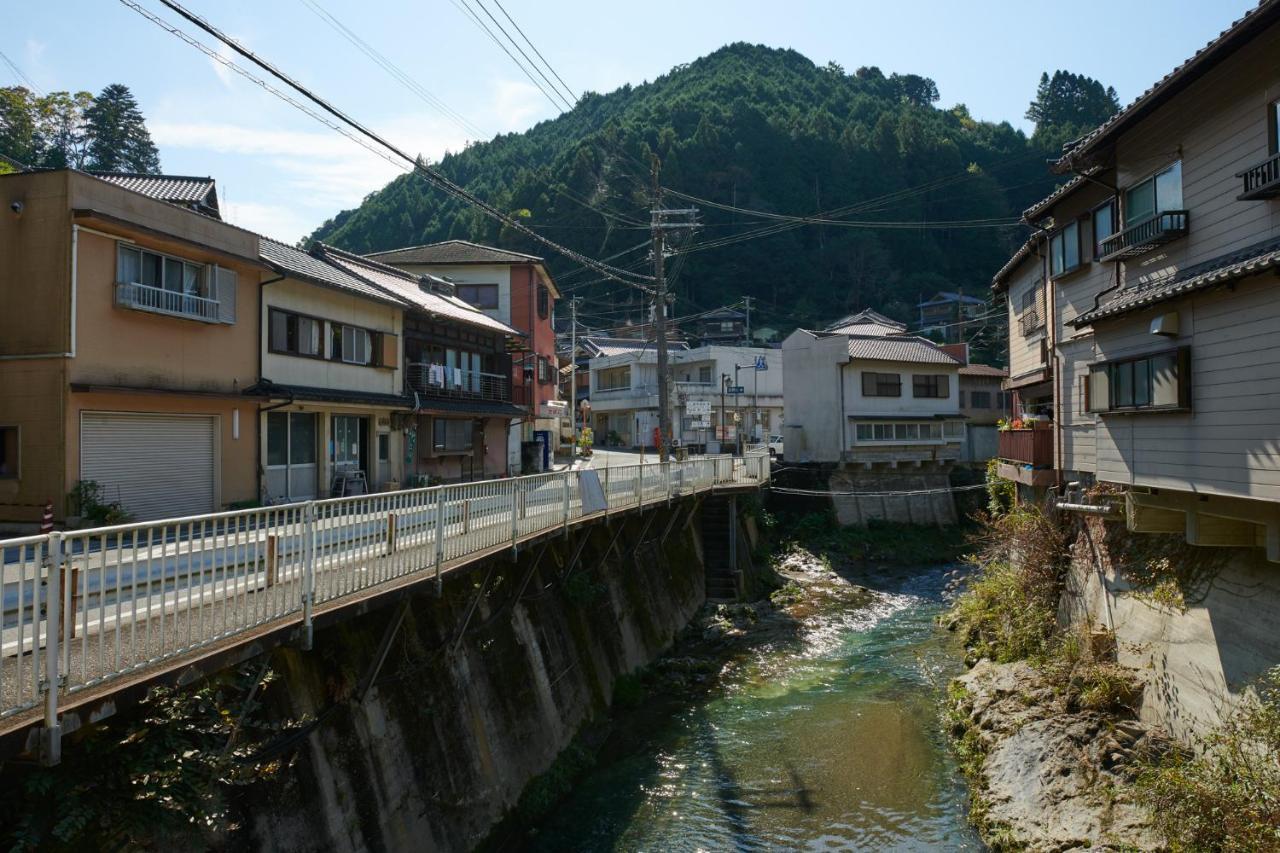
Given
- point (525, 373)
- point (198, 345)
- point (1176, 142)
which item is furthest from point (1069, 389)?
point (525, 373)

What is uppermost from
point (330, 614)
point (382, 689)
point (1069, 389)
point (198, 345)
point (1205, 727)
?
point (198, 345)

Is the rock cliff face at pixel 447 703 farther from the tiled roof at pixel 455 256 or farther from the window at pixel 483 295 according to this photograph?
the tiled roof at pixel 455 256

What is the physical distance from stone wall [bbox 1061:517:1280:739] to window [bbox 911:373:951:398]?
2728 centimetres

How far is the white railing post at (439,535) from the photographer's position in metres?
9.80

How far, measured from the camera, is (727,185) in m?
90.3

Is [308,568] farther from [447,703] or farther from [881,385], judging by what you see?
[881,385]

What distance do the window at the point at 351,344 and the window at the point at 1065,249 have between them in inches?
774

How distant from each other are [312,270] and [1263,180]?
21282 mm

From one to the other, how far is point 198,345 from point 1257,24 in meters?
20.1

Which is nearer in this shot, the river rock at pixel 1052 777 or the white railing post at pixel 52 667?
the white railing post at pixel 52 667

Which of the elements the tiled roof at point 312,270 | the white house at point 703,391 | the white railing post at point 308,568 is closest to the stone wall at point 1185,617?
the white railing post at point 308,568

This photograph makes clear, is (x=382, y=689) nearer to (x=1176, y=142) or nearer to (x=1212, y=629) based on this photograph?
(x=1212, y=629)

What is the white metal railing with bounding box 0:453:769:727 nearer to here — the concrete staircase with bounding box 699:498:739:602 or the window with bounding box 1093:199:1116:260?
the window with bounding box 1093:199:1116:260

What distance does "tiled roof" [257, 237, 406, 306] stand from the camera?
1967 cm
